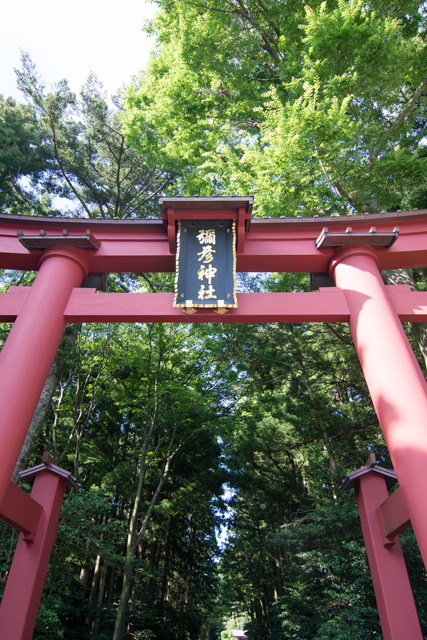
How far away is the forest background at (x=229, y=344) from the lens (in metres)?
6.27

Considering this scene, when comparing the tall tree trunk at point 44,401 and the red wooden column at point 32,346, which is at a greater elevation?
the tall tree trunk at point 44,401

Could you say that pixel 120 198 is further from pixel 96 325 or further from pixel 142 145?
pixel 96 325

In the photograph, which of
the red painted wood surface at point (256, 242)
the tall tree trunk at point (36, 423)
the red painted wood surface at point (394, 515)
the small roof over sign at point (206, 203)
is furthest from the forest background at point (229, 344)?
the red painted wood surface at point (394, 515)

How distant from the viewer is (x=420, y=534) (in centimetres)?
271

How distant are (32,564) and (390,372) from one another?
375 centimetres

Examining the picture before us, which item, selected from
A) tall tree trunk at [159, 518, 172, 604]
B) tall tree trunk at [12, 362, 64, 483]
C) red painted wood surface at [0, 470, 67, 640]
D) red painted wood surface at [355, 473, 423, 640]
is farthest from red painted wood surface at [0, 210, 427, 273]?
tall tree trunk at [159, 518, 172, 604]

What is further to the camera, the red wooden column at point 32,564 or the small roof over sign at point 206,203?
the small roof over sign at point 206,203

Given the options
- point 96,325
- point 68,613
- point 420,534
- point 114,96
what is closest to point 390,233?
point 420,534

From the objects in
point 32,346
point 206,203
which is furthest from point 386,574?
point 206,203

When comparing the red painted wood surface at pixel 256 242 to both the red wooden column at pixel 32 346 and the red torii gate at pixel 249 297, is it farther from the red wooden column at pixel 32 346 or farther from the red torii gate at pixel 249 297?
the red wooden column at pixel 32 346

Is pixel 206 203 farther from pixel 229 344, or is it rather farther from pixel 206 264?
pixel 229 344

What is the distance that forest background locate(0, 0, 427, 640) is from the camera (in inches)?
247

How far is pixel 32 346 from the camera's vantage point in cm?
355

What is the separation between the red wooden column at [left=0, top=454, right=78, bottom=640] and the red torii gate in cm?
3
